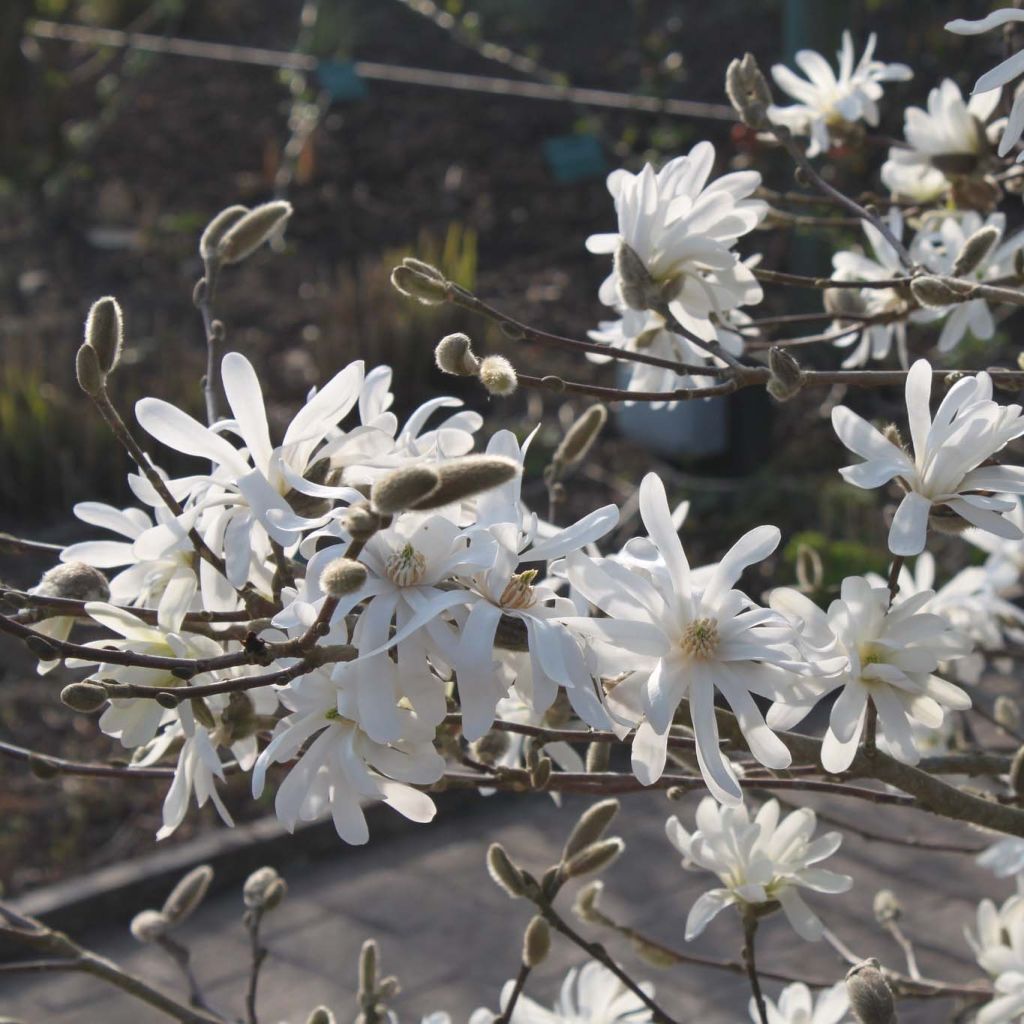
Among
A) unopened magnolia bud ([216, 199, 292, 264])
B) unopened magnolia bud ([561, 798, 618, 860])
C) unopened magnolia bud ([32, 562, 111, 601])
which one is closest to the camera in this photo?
unopened magnolia bud ([32, 562, 111, 601])

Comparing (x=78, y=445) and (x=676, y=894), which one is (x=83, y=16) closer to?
(x=78, y=445)

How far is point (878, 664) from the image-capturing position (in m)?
0.91

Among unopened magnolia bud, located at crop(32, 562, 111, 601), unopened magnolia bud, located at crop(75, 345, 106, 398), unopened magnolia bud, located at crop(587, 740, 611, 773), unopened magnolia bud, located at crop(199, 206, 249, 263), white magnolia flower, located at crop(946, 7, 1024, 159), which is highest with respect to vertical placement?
white magnolia flower, located at crop(946, 7, 1024, 159)

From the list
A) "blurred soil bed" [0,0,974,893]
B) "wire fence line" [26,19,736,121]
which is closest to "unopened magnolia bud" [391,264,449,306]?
"blurred soil bed" [0,0,974,893]

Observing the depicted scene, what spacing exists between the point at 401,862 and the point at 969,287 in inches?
99.1

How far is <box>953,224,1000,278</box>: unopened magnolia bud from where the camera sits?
1182 mm

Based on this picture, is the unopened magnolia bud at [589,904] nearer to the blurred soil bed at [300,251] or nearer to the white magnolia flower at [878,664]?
the white magnolia flower at [878,664]

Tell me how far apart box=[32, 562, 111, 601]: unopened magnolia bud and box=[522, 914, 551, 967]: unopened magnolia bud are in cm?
50

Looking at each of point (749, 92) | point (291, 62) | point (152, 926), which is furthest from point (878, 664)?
point (291, 62)

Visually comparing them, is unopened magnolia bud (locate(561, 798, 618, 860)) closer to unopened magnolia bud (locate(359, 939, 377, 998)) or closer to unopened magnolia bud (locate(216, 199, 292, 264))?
unopened magnolia bud (locate(359, 939, 377, 998))

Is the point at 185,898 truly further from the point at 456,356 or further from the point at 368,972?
the point at 456,356

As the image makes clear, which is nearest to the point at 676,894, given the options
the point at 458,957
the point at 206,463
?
the point at 458,957

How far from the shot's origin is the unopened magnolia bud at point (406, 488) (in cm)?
71

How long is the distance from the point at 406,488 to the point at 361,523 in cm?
3
